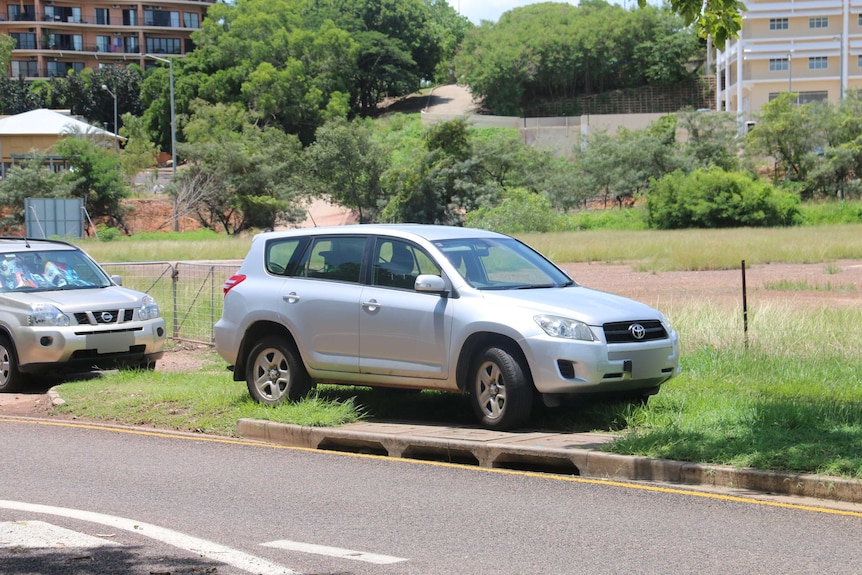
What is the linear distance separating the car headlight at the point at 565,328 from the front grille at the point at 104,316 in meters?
6.95

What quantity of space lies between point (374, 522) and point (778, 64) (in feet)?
274

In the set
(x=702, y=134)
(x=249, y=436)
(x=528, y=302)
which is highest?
(x=702, y=134)

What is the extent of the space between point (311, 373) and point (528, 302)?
8.34 feet

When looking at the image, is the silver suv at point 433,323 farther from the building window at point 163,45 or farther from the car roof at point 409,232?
the building window at point 163,45

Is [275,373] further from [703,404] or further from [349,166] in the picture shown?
[349,166]

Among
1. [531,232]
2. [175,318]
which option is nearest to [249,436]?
[175,318]

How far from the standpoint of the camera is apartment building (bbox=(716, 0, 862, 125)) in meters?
83.9

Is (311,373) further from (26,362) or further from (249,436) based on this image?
(26,362)

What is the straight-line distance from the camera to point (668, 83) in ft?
351

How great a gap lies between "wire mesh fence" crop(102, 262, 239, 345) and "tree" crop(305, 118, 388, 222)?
48.0 meters

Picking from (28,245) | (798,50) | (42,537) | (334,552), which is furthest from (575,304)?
(798,50)

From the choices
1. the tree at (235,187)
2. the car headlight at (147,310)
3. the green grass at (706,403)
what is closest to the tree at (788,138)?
the tree at (235,187)

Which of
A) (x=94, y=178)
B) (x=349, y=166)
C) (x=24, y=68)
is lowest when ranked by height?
(x=94, y=178)

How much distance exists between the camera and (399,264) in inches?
426
